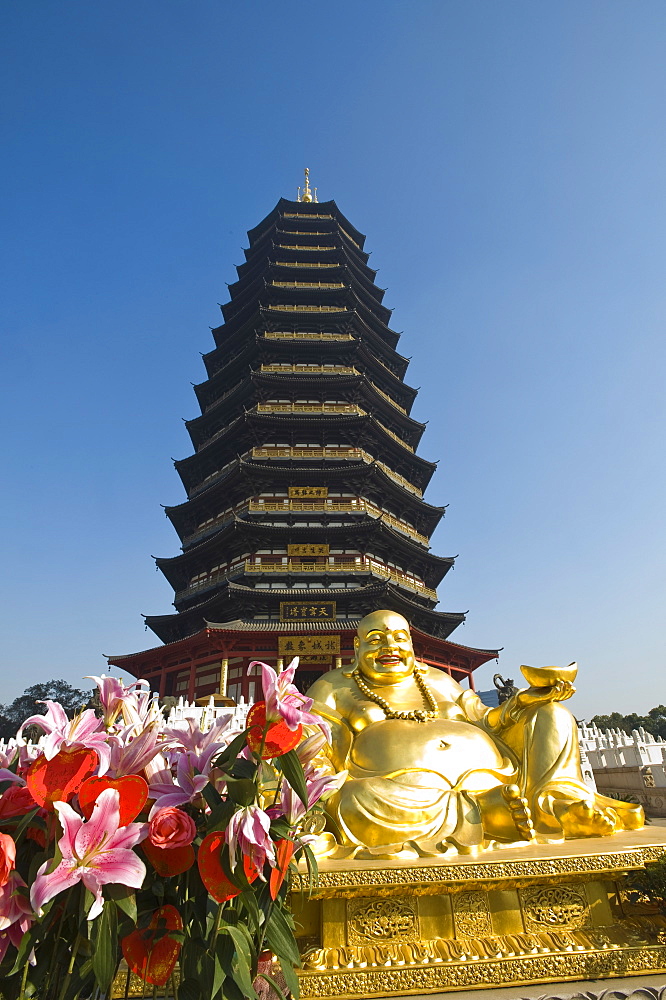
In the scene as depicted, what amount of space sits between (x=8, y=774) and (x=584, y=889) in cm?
268

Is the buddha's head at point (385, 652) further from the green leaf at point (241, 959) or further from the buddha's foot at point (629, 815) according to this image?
the green leaf at point (241, 959)

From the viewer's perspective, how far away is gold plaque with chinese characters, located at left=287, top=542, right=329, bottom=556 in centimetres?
1733

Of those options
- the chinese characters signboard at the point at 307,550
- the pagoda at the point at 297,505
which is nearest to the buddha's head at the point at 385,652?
the pagoda at the point at 297,505

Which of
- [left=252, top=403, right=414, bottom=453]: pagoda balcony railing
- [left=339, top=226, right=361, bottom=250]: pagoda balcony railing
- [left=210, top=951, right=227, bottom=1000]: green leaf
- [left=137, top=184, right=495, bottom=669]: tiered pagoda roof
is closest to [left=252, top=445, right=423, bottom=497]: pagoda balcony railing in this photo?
[left=137, top=184, right=495, bottom=669]: tiered pagoda roof

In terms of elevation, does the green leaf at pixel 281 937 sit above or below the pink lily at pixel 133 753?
below

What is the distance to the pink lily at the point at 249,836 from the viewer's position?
0.95 metres

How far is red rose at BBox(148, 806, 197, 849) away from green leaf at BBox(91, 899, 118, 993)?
0.11 m

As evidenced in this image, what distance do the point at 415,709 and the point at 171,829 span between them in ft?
9.10

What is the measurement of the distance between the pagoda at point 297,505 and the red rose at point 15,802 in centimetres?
1382

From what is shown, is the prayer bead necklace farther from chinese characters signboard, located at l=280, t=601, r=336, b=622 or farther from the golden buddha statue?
chinese characters signboard, located at l=280, t=601, r=336, b=622

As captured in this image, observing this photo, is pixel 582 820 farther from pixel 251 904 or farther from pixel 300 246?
pixel 300 246

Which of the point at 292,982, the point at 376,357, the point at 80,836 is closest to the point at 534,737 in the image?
the point at 292,982

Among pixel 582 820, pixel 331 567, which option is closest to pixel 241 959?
pixel 582 820

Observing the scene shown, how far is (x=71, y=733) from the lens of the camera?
3.68 feet
